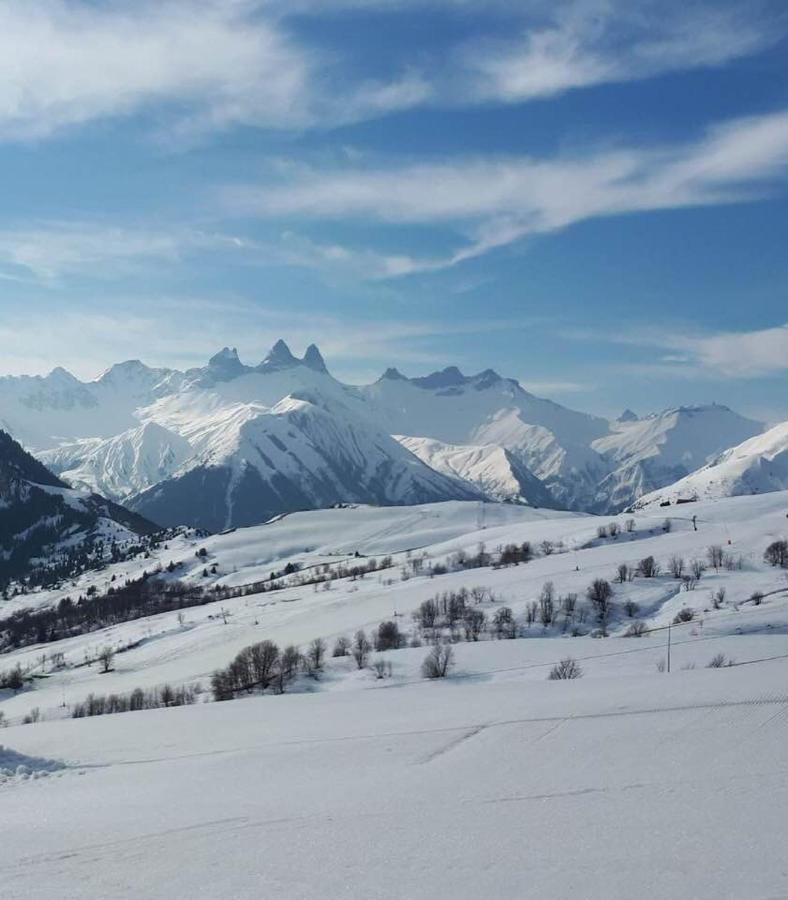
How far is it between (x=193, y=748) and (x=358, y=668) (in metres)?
44.7

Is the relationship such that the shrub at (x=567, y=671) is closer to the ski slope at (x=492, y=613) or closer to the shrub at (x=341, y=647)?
the ski slope at (x=492, y=613)

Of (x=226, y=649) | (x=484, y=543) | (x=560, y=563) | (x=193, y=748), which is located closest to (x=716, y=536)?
(x=560, y=563)

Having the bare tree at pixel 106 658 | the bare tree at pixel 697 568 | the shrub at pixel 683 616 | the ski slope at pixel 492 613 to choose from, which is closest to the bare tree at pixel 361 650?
the ski slope at pixel 492 613

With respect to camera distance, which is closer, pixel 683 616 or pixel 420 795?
pixel 420 795

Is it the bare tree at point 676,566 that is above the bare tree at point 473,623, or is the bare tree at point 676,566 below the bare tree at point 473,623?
above

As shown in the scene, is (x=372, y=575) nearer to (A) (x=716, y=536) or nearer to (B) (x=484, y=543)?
(B) (x=484, y=543)

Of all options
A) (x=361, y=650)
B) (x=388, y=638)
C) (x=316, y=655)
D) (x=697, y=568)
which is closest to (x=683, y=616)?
(x=697, y=568)

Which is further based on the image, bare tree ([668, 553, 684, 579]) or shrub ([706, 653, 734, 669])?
bare tree ([668, 553, 684, 579])

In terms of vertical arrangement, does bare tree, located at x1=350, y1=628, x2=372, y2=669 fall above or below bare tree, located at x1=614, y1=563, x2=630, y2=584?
below

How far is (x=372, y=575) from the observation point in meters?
165


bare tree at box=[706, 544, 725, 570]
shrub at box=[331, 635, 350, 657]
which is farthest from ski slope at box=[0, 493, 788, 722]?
shrub at box=[331, 635, 350, 657]

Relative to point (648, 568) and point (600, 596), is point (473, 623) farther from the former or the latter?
point (648, 568)

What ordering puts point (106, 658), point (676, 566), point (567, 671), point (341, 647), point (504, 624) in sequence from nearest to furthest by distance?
point (567, 671)
point (341, 647)
point (504, 624)
point (676, 566)
point (106, 658)

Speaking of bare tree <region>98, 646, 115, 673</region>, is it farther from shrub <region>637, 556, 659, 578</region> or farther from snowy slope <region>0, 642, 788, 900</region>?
snowy slope <region>0, 642, 788, 900</region>
